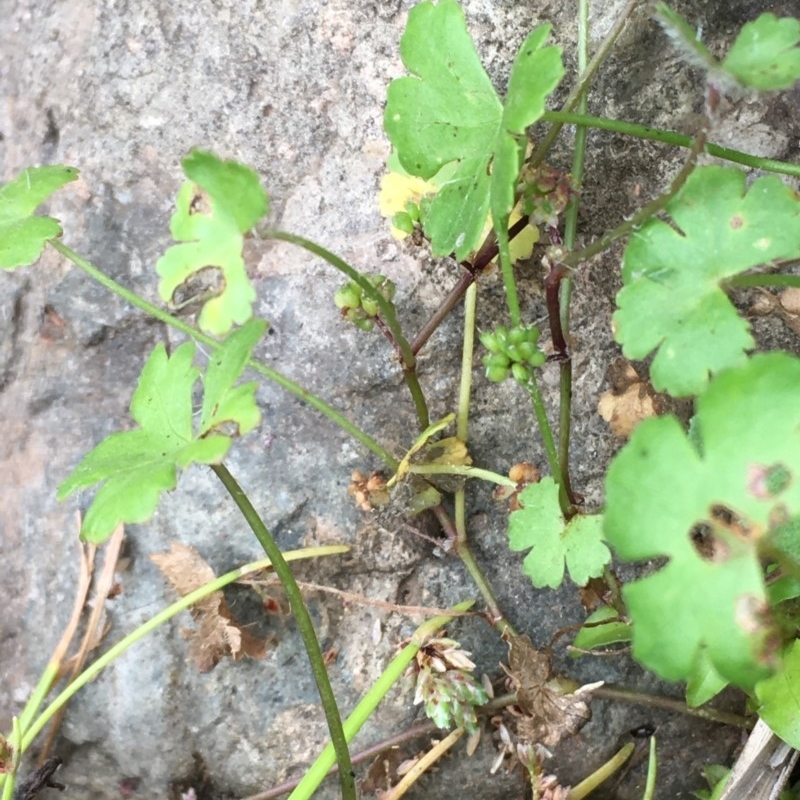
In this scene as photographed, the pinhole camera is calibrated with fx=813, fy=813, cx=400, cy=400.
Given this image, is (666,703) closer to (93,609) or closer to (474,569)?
(474,569)

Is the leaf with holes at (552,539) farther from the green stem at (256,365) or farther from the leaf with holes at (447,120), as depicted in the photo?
the leaf with holes at (447,120)

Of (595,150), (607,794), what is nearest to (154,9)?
(595,150)

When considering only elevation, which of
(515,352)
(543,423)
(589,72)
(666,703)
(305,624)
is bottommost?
(666,703)

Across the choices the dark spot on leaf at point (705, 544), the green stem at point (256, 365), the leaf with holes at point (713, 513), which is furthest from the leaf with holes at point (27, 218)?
the dark spot on leaf at point (705, 544)

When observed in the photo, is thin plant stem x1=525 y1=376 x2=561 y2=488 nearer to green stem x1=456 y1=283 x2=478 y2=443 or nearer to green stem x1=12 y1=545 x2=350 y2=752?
green stem x1=456 y1=283 x2=478 y2=443

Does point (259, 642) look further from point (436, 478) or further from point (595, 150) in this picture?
point (595, 150)

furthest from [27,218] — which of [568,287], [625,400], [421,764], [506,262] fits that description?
[421,764]
